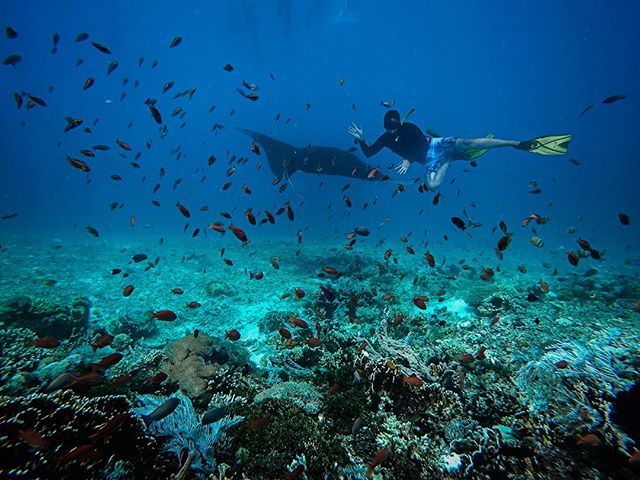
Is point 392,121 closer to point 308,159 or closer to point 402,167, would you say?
point 402,167

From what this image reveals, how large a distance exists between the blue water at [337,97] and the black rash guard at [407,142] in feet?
7.49

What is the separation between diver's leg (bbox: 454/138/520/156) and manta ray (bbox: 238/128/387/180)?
6448 millimetres

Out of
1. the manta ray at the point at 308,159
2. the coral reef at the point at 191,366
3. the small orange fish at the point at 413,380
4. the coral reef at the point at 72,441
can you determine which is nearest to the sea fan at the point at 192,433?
the coral reef at the point at 72,441

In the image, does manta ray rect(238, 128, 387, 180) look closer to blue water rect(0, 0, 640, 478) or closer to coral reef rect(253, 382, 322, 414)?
blue water rect(0, 0, 640, 478)

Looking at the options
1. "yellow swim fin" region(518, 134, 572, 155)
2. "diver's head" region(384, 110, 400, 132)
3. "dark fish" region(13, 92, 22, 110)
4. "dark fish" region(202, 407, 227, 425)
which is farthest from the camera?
"diver's head" region(384, 110, 400, 132)

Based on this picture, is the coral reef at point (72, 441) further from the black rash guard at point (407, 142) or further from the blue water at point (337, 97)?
the black rash guard at point (407, 142)

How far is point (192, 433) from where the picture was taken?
10.7ft

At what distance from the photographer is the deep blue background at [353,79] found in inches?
2173

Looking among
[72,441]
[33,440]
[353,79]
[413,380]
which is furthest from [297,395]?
[353,79]

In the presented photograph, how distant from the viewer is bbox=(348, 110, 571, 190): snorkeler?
761 centimetres

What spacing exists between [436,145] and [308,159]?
8529mm

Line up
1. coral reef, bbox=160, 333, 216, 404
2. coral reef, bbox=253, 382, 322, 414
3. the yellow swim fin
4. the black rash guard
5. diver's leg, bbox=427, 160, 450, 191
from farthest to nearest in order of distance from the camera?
1. the black rash guard
2. diver's leg, bbox=427, 160, 450, 191
3. the yellow swim fin
4. coral reef, bbox=160, 333, 216, 404
5. coral reef, bbox=253, 382, 322, 414

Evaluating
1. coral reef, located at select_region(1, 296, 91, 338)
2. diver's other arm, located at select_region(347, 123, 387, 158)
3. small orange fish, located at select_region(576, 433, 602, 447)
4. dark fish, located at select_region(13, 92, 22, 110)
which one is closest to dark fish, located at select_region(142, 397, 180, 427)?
small orange fish, located at select_region(576, 433, 602, 447)

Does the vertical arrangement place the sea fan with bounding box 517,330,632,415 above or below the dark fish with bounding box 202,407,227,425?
above
